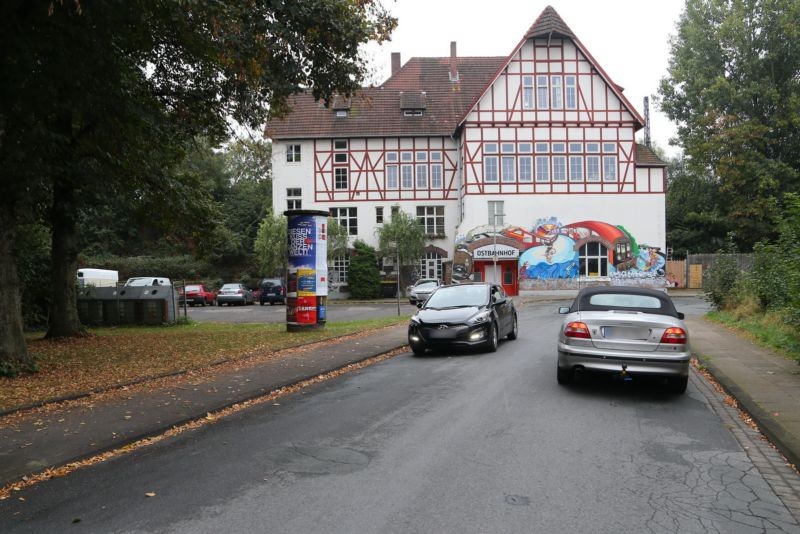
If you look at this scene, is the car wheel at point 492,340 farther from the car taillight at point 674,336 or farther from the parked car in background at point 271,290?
the parked car in background at point 271,290

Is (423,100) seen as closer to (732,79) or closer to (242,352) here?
(732,79)

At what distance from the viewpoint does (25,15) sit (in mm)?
10102

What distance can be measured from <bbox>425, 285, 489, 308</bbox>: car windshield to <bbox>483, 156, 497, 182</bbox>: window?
27.8m

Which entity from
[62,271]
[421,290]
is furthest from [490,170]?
[62,271]

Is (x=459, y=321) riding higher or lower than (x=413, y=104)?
lower

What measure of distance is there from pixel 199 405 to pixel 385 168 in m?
38.5

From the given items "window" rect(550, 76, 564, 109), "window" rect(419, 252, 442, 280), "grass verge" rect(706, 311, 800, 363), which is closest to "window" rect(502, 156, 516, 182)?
"window" rect(550, 76, 564, 109)

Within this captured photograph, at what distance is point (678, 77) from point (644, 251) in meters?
16.2

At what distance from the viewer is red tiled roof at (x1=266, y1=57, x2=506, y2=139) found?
45375mm

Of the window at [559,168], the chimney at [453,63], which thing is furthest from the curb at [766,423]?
the chimney at [453,63]

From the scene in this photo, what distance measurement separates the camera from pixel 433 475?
5262 mm

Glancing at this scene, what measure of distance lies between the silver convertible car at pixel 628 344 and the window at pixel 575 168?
112ft

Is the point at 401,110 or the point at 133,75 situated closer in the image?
the point at 133,75

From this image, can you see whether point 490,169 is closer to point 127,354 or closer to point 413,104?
point 413,104
